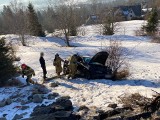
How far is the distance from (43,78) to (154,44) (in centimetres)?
1850

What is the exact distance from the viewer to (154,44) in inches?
1293

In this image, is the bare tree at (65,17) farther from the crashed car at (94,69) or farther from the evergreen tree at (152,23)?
the crashed car at (94,69)

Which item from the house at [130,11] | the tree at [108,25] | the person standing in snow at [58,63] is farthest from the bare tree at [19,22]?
the house at [130,11]

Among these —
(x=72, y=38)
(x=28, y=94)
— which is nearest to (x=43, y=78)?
(x=28, y=94)

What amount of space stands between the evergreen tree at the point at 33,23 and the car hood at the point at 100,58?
2802 centimetres

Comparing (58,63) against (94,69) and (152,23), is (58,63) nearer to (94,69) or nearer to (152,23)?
(94,69)

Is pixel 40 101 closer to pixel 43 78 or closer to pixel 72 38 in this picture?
pixel 43 78

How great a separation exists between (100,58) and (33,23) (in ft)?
93.7

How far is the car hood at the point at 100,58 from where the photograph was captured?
1709 centimetres

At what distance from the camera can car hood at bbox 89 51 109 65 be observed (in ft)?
56.1

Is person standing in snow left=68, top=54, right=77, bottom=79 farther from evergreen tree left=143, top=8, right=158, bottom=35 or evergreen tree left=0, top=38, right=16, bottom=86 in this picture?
evergreen tree left=143, top=8, right=158, bottom=35

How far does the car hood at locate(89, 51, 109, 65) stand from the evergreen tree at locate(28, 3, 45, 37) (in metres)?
28.0

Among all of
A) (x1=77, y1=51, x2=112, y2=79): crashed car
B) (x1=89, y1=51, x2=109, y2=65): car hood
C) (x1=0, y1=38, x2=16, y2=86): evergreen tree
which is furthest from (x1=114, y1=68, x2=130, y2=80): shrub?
(x1=0, y1=38, x2=16, y2=86): evergreen tree

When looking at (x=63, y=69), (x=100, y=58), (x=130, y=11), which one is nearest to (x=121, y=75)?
(x=100, y=58)
